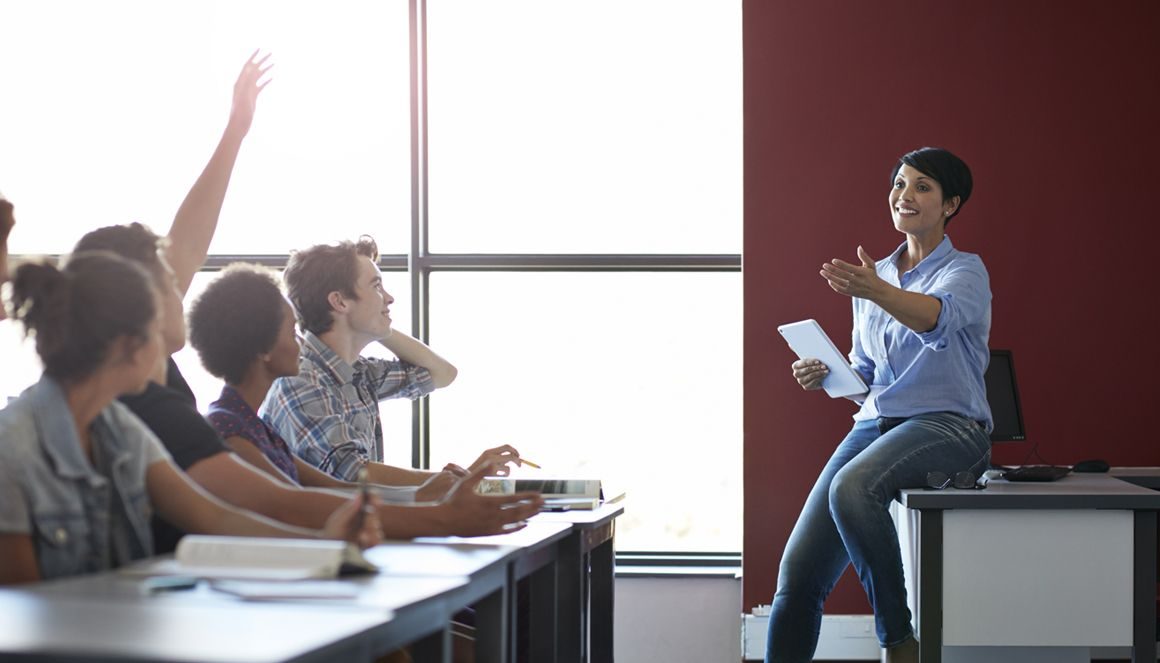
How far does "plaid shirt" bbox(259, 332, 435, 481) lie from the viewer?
294 cm

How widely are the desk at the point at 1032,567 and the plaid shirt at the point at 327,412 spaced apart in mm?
1338

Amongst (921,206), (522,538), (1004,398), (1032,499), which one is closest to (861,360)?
(921,206)

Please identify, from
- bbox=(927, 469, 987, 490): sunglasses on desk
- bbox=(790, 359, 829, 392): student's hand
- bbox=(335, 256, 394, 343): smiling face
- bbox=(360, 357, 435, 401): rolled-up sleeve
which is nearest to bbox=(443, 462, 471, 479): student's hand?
bbox=(335, 256, 394, 343): smiling face

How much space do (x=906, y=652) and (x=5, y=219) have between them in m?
2.19

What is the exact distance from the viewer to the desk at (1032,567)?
2.94 metres

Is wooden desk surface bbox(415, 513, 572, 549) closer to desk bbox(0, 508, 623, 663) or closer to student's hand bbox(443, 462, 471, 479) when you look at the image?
desk bbox(0, 508, 623, 663)

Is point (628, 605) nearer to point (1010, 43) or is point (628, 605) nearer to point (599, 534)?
point (599, 534)

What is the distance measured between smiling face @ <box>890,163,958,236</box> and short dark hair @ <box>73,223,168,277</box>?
196 centimetres

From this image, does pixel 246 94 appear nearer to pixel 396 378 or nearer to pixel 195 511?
pixel 396 378

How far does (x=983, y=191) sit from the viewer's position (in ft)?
13.3

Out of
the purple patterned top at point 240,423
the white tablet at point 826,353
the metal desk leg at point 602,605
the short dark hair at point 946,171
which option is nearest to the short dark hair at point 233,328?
the purple patterned top at point 240,423

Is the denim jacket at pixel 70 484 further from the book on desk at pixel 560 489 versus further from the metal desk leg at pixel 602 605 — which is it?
the metal desk leg at pixel 602 605

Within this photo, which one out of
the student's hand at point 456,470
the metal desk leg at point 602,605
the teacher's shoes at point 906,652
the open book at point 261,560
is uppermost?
the open book at point 261,560

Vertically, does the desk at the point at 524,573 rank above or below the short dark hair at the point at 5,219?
below
